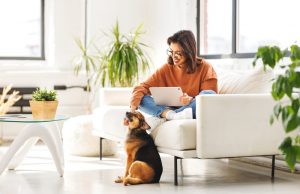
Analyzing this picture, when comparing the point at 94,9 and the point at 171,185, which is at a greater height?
the point at 94,9

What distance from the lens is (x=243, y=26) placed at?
5.62 metres

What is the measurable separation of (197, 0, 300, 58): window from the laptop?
1.27 meters

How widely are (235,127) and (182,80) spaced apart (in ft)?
1.99

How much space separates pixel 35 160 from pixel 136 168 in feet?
5.38

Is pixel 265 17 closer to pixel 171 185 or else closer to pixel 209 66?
pixel 209 66

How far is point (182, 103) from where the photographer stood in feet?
13.1

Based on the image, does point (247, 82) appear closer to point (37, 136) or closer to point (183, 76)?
point (183, 76)

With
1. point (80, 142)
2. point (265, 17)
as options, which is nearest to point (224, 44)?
point (265, 17)

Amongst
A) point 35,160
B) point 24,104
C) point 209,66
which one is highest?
point 209,66

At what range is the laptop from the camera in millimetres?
4027

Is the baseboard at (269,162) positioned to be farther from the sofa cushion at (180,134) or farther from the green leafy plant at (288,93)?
the green leafy plant at (288,93)

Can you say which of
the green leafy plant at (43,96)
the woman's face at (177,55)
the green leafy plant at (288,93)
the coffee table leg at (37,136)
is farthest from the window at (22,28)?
the green leafy plant at (288,93)

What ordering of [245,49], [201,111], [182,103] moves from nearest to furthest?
[201,111] < [182,103] < [245,49]

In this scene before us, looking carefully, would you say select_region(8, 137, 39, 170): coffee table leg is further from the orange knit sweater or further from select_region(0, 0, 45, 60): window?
select_region(0, 0, 45, 60): window
